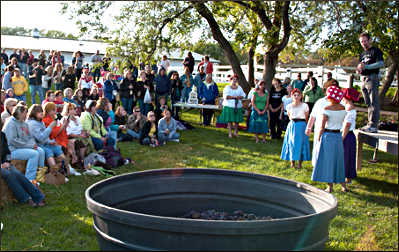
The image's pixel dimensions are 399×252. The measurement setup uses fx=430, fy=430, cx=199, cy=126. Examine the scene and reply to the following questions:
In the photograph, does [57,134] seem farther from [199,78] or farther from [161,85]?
[199,78]

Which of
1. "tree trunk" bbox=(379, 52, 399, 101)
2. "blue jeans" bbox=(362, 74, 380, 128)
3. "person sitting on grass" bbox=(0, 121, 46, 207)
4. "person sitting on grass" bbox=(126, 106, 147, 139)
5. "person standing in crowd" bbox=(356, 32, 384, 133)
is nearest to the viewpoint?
"tree trunk" bbox=(379, 52, 399, 101)

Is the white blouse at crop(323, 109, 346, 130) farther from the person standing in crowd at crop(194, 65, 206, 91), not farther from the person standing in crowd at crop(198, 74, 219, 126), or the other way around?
the person standing in crowd at crop(194, 65, 206, 91)

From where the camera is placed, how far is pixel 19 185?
18.1ft

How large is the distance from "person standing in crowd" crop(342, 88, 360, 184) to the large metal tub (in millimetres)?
3565

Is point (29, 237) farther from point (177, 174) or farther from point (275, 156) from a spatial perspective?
point (275, 156)

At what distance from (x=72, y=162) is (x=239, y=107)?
197 inches

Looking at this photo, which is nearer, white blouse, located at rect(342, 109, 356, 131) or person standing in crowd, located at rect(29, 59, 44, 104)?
white blouse, located at rect(342, 109, 356, 131)

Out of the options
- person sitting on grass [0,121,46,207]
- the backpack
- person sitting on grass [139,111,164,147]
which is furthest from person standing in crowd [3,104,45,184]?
person sitting on grass [139,111,164,147]

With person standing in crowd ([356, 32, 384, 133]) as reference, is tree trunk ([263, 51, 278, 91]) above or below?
above

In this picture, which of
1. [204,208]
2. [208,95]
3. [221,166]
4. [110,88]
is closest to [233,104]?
[208,95]

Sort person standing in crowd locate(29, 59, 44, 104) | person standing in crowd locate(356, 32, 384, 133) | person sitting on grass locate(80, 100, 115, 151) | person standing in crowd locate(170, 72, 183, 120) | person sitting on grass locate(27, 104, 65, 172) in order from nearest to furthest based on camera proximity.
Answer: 1. person standing in crowd locate(356, 32, 384, 133)
2. person sitting on grass locate(27, 104, 65, 172)
3. person sitting on grass locate(80, 100, 115, 151)
4. person standing in crowd locate(170, 72, 183, 120)
5. person standing in crowd locate(29, 59, 44, 104)

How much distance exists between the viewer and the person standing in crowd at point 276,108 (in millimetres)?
11078

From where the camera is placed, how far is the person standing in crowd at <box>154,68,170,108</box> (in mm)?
12430

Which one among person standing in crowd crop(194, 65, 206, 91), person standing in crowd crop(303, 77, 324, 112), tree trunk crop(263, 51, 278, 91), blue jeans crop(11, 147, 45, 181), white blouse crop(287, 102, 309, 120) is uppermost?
tree trunk crop(263, 51, 278, 91)
